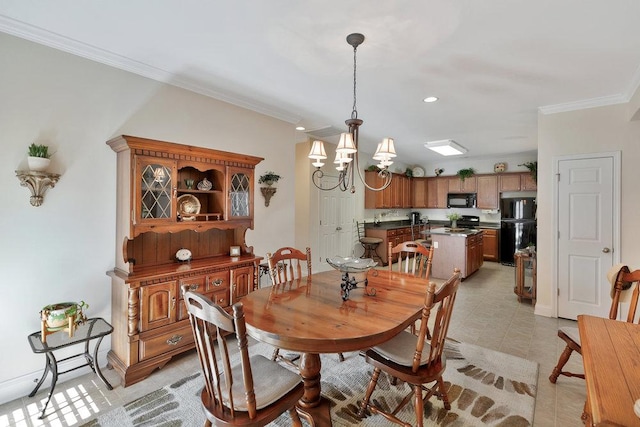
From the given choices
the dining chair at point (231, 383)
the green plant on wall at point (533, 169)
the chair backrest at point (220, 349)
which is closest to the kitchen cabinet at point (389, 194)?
the green plant on wall at point (533, 169)

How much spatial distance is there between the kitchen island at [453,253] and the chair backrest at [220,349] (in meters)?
4.72

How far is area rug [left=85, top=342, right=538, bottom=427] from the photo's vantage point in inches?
76.2

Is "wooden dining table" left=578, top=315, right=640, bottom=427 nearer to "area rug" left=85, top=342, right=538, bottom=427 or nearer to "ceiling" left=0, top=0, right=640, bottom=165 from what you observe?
"area rug" left=85, top=342, right=538, bottom=427

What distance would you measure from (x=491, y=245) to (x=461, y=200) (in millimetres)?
1333

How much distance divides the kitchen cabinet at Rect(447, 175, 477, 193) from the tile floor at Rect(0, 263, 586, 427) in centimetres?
404

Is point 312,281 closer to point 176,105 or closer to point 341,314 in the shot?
point 341,314

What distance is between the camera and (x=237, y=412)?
1.36 m

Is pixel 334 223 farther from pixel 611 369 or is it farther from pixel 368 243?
pixel 611 369

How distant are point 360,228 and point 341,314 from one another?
17.3ft

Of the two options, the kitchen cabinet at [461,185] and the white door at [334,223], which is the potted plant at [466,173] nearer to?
the kitchen cabinet at [461,185]

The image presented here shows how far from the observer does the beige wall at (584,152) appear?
3.32 m

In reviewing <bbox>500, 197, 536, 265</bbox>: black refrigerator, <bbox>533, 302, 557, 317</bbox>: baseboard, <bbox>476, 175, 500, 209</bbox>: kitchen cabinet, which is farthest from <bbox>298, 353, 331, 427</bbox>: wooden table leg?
<bbox>476, 175, 500, 209</bbox>: kitchen cabinet

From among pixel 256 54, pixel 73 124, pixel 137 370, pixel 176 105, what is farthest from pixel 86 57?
pixel 137 370

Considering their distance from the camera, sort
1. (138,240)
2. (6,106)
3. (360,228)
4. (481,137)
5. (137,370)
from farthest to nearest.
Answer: (360,228)
(481,137)
(138,240)
(137,370)
(6,106)
